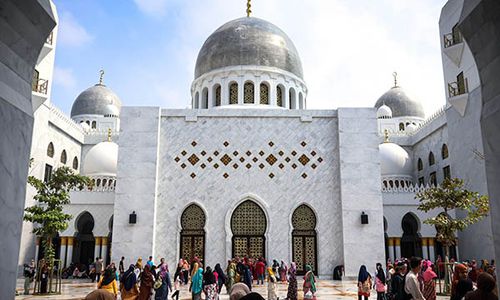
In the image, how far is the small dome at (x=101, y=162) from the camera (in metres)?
25.0

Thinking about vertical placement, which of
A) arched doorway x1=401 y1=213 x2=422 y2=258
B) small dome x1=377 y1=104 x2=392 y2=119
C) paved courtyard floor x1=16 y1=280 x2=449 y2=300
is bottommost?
paved courtyard floor x1=16 y1=280 x2=449 y2=300

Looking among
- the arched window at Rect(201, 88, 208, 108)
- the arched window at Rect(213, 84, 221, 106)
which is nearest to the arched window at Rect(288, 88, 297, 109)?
the arched window at Rect(213, 84, 221, 106)

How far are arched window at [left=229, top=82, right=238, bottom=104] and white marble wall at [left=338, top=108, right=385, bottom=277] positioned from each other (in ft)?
→ 17.1

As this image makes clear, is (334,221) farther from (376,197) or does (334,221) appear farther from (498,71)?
(498,71)

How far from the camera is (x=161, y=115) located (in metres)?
17.0

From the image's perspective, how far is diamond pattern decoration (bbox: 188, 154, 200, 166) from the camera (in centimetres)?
1659

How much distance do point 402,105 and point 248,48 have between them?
20182 millimetres

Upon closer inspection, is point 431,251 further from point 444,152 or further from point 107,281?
point 107,281

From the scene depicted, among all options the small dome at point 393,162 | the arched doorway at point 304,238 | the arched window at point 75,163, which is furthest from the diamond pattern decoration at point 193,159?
the arched window at point 75,163

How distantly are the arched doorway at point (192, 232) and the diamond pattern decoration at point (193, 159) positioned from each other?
158 centimetres

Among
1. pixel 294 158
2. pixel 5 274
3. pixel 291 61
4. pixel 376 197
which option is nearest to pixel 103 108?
pixel 291 61

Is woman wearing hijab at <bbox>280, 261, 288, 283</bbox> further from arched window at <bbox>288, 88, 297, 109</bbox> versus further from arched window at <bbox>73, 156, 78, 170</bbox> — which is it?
arched window at <bbox>73, 156, 78, 170</bbox>

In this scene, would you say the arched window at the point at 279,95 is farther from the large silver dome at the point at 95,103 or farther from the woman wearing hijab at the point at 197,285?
the large silver dome at the point at 95,103

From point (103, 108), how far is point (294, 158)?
24469 millimetres
